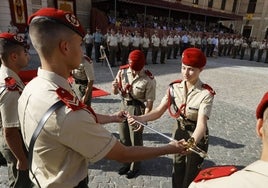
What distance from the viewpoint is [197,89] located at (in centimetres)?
286

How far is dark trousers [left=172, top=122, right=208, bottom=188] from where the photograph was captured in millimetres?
2963

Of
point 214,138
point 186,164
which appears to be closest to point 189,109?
point 186,164

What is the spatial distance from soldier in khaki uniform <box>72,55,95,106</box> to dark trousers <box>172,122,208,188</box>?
2.31 m

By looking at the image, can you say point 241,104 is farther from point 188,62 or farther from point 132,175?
point 188,62

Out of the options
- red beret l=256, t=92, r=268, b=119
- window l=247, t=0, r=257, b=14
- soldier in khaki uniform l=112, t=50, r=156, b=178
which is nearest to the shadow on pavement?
soldier in khaki uniform l=112, t=50, r=156, b=178

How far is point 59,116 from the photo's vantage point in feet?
4.46

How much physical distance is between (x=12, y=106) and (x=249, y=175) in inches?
90.0

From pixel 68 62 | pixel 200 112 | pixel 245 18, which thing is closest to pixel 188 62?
pixel 200 112

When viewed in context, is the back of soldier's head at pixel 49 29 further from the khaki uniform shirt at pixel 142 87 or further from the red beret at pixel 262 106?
the khaki uniform shirt at pixel 142 87

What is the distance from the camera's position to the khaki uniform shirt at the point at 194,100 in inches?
107

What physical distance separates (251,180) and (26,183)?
2.63 metres

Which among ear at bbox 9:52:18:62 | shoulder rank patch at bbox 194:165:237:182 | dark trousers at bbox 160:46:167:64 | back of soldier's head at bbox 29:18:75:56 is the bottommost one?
dark trousers at bbox 160:46:167:64

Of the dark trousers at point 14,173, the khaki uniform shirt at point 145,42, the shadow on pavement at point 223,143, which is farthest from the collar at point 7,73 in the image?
the khaki uniform shirt at point 145,42

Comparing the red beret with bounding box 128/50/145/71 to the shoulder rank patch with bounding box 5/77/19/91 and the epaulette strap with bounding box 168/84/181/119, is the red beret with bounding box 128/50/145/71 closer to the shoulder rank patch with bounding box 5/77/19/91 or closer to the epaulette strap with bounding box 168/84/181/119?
the epaulette strap with bounding box 168/84/181/119
